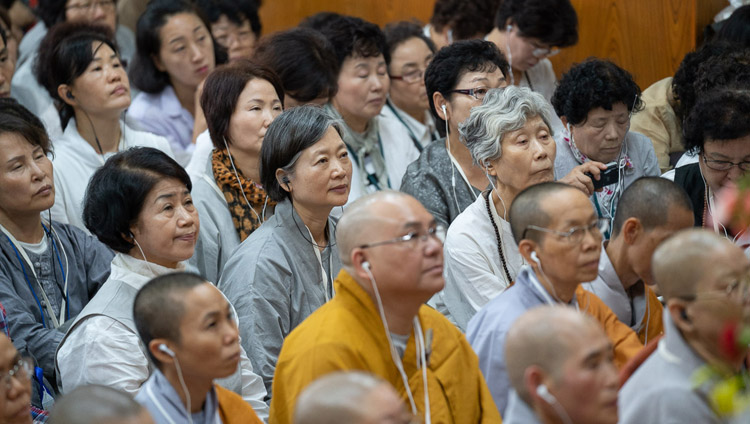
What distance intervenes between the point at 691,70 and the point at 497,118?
44.5 inches

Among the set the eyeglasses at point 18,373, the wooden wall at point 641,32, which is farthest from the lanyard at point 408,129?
the eyeglasses at point 18,373

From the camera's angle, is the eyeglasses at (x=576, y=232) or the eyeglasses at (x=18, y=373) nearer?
the eyeglasses at (x=18, y=373)

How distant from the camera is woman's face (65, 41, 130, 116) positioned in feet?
13.8

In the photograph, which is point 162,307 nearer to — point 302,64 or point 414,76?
point 302,64

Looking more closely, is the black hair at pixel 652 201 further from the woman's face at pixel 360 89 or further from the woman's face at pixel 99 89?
the woman's face at pixel 99 89

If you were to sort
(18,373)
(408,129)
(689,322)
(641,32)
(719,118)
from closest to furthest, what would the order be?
→ 1. (689,322)
2. (18,373)
3. (719,118)
4. (641,32)
5. (408,129)

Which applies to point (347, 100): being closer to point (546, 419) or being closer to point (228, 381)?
point (228, 381)

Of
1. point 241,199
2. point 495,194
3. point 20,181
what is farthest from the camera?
point 241,199

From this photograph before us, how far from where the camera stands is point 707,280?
2.26m

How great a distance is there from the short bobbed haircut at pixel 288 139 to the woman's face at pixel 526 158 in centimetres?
61

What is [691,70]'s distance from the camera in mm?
4094

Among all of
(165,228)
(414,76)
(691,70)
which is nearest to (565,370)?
(165,228)

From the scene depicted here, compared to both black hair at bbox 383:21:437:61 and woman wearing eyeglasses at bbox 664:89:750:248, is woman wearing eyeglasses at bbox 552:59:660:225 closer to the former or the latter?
woman wearing eyeglasses at bbox 664:89:750:248

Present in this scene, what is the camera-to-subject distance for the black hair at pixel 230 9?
18.1 feet
